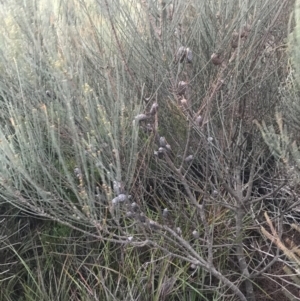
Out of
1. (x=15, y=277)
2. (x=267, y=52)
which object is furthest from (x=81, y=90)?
(x=15, y=277)

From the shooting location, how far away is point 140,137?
8.22 feet

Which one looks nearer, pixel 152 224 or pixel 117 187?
pixel 117 187

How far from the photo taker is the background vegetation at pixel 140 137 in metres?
1.97

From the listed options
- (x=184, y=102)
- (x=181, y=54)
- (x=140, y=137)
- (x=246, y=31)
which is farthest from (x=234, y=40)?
(x=140, y=137)

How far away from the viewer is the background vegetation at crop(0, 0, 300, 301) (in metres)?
1.97

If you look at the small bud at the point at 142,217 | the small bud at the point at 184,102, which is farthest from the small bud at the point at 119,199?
the small bud at the point at 184,102

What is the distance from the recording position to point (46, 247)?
3.06 metres

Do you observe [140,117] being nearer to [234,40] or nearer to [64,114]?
[64,114]

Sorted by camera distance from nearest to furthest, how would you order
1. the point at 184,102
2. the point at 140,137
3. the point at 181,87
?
the point at 184,102 → the point at 181,87 → the point at 140,137

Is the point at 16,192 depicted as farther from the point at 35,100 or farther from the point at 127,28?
the point at 127,28

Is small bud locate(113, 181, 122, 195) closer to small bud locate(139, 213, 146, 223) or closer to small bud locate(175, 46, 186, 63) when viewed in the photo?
small bud locate(139, 213, 146, 223)

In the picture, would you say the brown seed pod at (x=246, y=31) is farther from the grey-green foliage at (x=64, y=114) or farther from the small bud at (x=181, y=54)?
the grey-green foliage at (x=64, y=114)

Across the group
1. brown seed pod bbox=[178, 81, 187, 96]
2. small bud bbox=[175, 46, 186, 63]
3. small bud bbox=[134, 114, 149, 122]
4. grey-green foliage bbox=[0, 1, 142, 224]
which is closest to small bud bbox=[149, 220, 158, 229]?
grey-green foliage bbox=[0, 1, 142, 224]

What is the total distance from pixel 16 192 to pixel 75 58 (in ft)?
2.74
